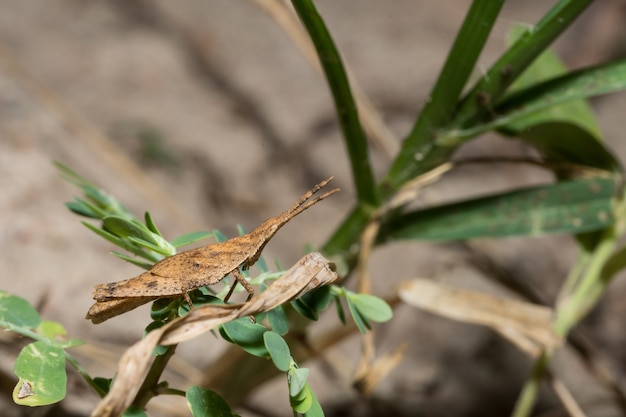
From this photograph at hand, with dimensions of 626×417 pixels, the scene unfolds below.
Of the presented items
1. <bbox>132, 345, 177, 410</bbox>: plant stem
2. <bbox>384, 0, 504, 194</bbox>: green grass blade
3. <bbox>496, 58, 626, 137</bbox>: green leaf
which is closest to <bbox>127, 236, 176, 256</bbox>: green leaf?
<bbox>132, 345, 177, 410</bbox>: plant stem

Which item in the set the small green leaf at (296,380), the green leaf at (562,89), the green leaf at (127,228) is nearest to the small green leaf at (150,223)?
the green leaf at (127,228)

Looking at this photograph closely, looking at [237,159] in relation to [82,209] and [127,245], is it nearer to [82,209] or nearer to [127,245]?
[82,209]

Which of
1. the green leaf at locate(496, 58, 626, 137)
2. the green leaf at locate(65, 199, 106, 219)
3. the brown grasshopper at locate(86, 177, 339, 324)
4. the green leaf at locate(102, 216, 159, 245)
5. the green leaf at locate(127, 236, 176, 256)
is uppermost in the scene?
the green leaf at locate(496, 58, 626, 137)

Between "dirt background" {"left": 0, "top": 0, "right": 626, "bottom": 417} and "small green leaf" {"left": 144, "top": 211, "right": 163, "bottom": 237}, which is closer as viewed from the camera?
"small green leaf" {"left": 144, "top": 211, "right": 163, "bottom": 237}

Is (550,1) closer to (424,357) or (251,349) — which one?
(424,357)

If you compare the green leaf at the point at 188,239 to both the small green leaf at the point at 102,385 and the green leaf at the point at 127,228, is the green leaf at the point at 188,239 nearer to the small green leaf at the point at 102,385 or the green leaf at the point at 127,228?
the green leaf at the point at 127,228

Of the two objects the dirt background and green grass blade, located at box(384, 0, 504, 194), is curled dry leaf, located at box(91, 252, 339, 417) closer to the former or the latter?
green grass blade, located at box(384, 0, 504, 194)

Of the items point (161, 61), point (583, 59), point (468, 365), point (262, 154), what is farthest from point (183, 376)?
point (583, 59)
